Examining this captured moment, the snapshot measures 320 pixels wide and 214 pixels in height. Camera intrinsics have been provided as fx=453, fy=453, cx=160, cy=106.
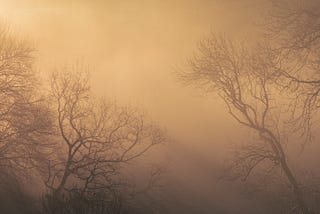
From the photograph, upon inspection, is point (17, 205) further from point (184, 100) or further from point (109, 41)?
point (109, 41)

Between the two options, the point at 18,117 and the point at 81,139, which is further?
the point at 81,139

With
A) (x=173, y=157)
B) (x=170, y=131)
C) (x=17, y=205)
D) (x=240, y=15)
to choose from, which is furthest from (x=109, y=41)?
(x=17, y=205)

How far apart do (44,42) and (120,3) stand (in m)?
30.6

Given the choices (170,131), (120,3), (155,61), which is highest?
(120,3)

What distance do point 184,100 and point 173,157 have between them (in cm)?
1412

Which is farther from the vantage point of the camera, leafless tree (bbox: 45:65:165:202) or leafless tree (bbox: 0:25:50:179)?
leafless tree (bbox: 45:65:165:202)

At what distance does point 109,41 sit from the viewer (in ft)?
272

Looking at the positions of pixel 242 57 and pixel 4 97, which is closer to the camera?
pixel 4 97

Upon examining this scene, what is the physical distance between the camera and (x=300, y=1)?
53.2 ft

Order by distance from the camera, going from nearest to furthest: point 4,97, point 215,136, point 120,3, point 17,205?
1. point 4,97
2. point 17,205
3. point 215,136
4. point 120,3

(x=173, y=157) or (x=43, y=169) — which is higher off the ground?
(x=173, y=157)

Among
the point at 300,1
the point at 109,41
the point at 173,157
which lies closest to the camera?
the point at 300,1

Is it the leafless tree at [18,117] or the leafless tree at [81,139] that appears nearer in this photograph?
the leafless tree at [18,117]

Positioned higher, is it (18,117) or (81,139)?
(81,139)
